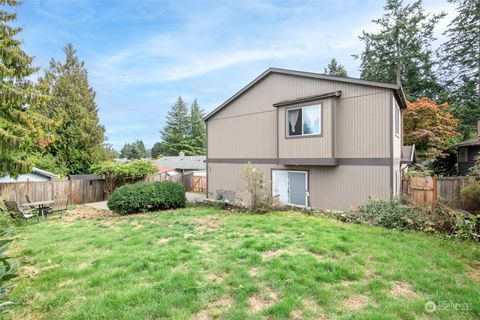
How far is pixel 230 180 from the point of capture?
46.8 ft

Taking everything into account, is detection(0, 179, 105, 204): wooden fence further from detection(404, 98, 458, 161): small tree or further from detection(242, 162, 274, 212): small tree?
detection(404, 98, 458, 161): small tree

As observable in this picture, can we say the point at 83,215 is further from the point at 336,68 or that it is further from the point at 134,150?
the point at 134,150

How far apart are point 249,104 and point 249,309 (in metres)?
11.4

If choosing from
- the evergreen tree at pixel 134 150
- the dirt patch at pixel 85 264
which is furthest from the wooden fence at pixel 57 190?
the evergreen tree at pixel 134 150

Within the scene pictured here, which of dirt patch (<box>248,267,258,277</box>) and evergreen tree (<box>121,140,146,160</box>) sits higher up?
evergreen tree (<box>121,140,146,160</box>)

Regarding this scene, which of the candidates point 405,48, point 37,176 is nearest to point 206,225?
point 37,176

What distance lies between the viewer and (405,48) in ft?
85.1

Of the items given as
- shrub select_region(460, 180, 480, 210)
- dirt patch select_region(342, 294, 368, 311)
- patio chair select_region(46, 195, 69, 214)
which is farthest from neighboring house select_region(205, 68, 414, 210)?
patio chair select_region(46, 195, 69, 214)

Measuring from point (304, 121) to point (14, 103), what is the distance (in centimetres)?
1031

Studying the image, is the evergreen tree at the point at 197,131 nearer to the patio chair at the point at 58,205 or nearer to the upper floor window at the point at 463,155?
the patio chair at the point at 58,205

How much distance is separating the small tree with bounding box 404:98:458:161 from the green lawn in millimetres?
15447

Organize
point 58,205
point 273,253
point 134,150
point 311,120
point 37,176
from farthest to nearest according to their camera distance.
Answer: point 134,150 → point 37,176 → point 58,205 → point 311,120 → point 273,253

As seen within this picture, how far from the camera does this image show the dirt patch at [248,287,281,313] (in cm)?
317

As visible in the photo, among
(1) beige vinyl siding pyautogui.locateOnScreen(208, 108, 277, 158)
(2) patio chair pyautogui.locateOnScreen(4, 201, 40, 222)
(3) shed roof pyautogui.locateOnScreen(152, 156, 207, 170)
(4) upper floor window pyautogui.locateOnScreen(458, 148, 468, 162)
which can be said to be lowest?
(2) patio chair pyautogui.locateOnScreen(4, 201, 40, 222)
